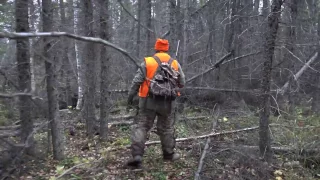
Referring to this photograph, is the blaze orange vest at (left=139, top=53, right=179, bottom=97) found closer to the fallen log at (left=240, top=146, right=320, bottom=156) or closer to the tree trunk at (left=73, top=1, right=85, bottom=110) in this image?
the fallen log at (left=240, top=146, right=320, bottom=156)

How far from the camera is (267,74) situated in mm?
5602

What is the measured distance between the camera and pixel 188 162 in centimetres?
609

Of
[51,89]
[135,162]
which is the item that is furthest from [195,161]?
[51,89]

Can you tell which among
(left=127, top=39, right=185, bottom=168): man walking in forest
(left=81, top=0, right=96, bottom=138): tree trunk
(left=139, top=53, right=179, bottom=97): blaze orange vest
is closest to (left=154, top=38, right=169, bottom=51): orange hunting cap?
(left=127, top=39, right=185, bottom=168): man walking in forest

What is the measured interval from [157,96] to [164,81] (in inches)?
11.9

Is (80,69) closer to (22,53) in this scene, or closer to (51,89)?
(51,89)

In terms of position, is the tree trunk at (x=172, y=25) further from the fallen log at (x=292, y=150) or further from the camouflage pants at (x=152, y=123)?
the fallen log at (x=292, y=150)

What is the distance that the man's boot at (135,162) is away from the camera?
5574 millimetres

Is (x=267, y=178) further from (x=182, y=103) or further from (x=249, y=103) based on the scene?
(x=249, y=103)

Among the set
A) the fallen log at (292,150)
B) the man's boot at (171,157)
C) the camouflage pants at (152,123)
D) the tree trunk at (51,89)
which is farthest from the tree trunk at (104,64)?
the fallen log at (292,150)

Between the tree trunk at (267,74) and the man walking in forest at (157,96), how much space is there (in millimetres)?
1526

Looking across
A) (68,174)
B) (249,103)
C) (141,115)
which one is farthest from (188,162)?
(249,103)

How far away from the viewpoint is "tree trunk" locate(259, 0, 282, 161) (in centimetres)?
542

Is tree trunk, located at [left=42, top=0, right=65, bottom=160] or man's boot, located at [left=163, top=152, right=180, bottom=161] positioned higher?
tree trunk, located at [left=42, top=0, right=65, bottom=160]
